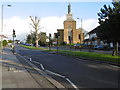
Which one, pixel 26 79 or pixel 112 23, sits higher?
pixel 112 23

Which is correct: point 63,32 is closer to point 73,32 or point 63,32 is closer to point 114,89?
point 73,32

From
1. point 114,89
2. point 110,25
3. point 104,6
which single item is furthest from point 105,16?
point 114,89

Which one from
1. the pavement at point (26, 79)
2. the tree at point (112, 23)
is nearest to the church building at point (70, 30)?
the tree at point (112, 23)

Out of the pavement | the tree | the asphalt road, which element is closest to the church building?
the tree

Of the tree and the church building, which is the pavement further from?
the church building

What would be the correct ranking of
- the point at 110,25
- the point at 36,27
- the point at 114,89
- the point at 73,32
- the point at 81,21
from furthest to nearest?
the point at 73,32, the point at 36,27, the point at 81,21, the point at 110,25, the point at 114,89

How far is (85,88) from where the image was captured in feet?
23.6

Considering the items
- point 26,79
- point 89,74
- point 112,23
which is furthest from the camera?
point 112,23

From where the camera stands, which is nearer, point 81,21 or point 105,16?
point 105,16

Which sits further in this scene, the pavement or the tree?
the tree

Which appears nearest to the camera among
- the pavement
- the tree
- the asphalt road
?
the pavement

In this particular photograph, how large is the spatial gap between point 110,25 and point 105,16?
412 centimetres

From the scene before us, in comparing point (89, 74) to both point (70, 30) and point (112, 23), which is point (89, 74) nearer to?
point (112, 23)

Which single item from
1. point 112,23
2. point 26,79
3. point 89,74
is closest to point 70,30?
point 112,23
